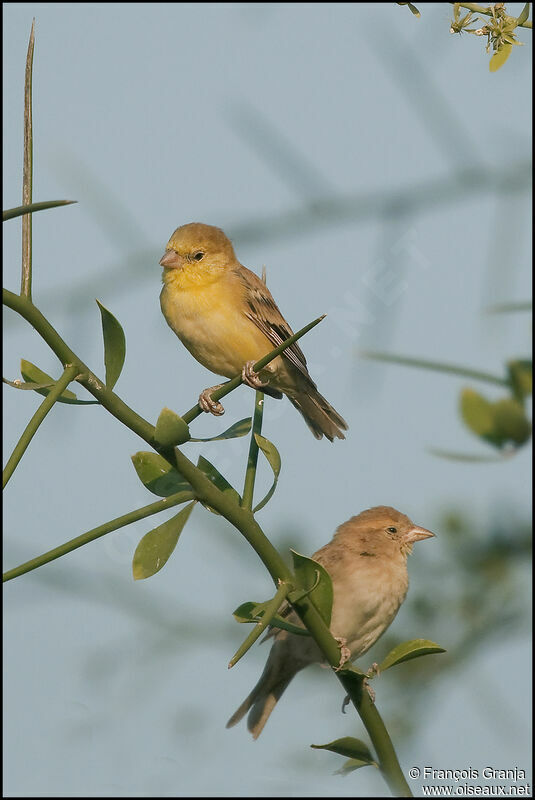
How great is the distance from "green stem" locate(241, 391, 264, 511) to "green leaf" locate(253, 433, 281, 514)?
0.03 meters

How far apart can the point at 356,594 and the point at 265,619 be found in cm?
269

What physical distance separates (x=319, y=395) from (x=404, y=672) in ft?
3.80

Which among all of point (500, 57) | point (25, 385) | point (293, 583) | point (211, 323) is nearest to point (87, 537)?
point (25, 385)

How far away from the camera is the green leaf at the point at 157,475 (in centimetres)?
134

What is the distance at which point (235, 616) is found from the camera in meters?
1.32

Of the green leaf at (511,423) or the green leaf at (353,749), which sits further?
the green leaf at (511,423)

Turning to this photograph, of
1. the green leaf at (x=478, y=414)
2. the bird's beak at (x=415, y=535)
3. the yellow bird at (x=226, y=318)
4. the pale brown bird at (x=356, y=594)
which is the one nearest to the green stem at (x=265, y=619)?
the green leaf at (x=478, y=414)

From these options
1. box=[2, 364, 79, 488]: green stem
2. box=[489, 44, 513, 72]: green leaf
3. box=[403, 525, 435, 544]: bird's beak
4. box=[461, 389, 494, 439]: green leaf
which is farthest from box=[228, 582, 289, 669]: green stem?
box=[403, 525, 435, 544]: bird's beak

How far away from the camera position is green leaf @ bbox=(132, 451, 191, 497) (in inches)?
52.6

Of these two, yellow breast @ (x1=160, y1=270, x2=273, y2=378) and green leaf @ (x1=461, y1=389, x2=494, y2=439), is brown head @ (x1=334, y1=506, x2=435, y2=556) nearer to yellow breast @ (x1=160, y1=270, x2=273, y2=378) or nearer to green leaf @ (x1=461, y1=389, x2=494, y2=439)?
yellow breast @ (x1=160, y1=270, x2=273, y2=378)

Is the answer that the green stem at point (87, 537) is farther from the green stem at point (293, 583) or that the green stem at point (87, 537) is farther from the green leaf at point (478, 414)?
the green leaf at point (478, 414)

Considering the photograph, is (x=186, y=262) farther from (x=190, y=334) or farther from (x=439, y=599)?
(x=439, y=599)

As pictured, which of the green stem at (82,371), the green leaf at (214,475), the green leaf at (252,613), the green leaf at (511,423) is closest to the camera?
the green stem at (82,371)

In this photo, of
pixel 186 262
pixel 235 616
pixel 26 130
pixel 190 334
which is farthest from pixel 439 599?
pixel 26 130
